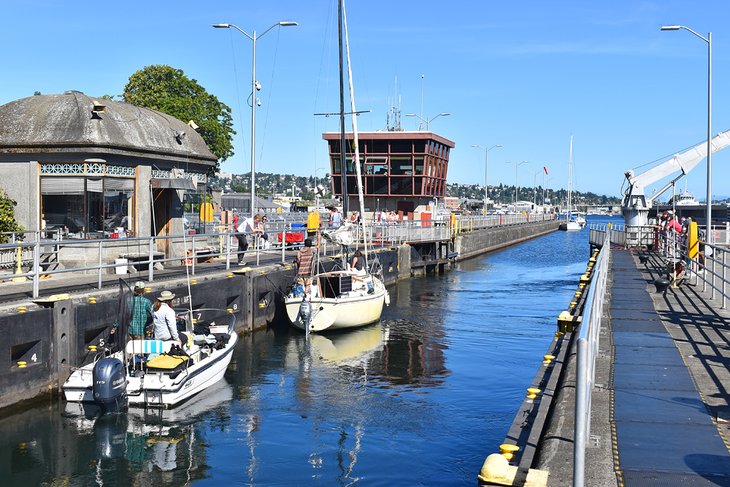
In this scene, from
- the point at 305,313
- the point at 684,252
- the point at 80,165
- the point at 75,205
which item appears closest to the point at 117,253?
the point at 75,205

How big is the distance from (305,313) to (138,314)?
29.5 ft

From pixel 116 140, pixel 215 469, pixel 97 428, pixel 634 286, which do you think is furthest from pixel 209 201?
pixel 215 469

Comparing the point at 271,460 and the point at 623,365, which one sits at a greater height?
the point at 623,365

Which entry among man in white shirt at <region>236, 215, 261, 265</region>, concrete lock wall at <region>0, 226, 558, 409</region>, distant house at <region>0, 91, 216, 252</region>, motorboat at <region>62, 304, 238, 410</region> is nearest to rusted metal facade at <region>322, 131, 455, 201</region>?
man in white shirt at <region>236, 215, 261, 265</region>

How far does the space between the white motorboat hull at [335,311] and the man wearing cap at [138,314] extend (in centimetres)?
879

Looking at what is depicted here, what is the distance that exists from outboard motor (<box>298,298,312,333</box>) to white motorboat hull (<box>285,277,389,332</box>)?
7 cm

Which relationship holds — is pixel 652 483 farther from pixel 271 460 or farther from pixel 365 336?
pixel 365 336

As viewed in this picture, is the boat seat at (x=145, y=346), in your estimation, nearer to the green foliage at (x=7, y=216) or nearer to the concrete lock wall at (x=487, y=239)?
the green foliage at (x=7, y=216)

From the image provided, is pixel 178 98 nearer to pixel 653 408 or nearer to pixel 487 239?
pixel 487 239

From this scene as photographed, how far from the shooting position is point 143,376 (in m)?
16.1

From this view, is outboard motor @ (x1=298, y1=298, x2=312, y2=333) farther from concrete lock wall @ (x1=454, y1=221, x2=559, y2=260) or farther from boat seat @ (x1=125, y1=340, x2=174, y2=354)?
concrete lock wall @ (x1=454, y1=221, x2=559, y2=260)

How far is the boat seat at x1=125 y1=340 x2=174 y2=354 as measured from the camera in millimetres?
16406

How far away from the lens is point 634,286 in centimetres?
2608

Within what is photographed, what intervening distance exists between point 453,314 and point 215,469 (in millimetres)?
20486
